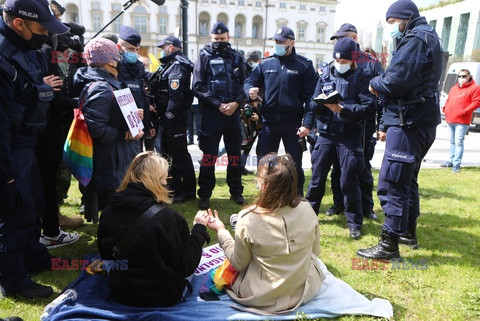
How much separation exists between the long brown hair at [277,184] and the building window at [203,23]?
60.8m

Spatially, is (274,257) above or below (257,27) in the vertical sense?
below

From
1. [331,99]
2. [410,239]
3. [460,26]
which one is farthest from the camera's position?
[460,26]

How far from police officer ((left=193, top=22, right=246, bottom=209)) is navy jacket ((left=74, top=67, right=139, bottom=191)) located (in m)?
1.57

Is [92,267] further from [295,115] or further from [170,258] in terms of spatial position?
[295,115]

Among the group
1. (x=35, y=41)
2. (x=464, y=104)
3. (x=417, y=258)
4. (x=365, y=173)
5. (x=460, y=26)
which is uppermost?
(x=460, y=26)

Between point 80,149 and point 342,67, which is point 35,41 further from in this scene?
point 342,67

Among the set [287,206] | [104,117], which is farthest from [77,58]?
[287,206]

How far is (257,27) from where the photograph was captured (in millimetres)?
63531

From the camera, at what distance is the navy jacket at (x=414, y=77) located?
3406mm

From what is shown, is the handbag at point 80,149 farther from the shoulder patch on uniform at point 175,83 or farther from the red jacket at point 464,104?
the red jacket at point 464,104

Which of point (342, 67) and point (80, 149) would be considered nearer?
point (80, 149)

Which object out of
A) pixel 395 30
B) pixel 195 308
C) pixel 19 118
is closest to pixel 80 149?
pixel 19 118

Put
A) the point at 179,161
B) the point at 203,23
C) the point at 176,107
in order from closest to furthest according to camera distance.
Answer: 1. the point at 176,107
2. the point at 179,161
3. the point at 203,23

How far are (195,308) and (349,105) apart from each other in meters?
2.66
